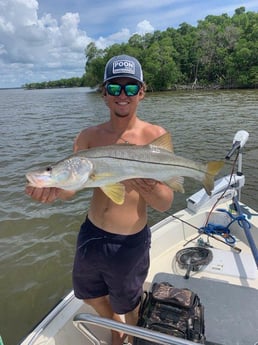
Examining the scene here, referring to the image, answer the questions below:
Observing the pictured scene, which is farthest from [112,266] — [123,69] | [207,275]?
[207,275]

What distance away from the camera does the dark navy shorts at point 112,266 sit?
2414 mm

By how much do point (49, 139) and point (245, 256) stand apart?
44.3 ft

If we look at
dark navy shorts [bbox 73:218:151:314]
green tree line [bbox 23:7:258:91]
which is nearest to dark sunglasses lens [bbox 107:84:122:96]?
dark navy shorts [bbox 73:218:151:314]

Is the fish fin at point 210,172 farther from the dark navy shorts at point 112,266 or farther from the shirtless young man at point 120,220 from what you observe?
the dark navy shorts at point 112,266

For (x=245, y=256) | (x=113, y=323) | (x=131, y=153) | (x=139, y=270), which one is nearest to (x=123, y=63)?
(x=131, y=153)

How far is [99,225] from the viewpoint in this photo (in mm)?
2492

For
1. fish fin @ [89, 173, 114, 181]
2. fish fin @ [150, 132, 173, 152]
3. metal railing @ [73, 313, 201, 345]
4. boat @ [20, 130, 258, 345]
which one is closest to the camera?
metal railing @ [73, 313, 201, 345]

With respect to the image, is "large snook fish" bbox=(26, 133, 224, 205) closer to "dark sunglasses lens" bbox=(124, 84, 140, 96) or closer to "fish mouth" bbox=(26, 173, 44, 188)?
"fish mouth" bbox=(26, 173, 44, 188)

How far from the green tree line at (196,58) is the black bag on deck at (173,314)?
5808cm

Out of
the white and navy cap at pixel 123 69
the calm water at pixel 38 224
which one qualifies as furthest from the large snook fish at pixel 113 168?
the calm water at pixel 38 224

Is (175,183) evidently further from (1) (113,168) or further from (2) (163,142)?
(1) (113,168)

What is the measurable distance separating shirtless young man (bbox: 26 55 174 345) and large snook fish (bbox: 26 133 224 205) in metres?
0.12

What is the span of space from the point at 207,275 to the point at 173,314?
4.68ft

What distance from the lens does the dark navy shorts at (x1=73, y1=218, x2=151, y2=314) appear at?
2414 millimetres
